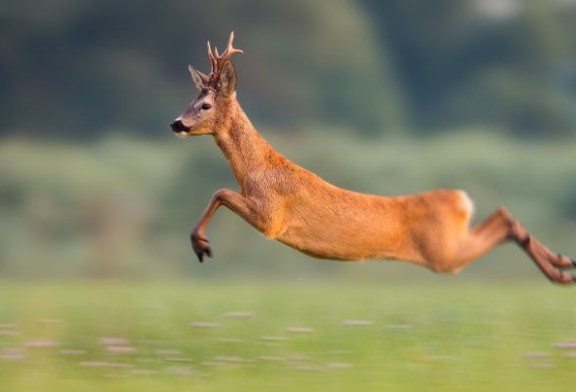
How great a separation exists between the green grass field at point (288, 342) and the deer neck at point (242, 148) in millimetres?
1020

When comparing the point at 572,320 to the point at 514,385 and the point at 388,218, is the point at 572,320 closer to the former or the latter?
the point at 388,218

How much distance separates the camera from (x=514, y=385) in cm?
616

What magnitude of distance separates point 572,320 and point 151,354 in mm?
3066

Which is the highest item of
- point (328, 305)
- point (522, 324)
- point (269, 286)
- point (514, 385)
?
point (269, 286)

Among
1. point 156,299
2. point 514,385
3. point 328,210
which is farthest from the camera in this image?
point 156,299

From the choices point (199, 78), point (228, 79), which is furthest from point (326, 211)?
point (199, 78)

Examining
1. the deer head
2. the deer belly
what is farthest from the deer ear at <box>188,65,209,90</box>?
the deer belly

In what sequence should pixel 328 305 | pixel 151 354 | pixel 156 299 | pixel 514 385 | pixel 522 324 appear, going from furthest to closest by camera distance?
pixel 156 299, pixel 328 305, pixel 522 324, pixel 151 354, pixel 514 385

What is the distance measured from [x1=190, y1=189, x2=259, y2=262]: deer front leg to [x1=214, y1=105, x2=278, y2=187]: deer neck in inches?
10.0

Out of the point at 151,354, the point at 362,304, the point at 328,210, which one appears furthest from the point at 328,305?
the point at 151,354

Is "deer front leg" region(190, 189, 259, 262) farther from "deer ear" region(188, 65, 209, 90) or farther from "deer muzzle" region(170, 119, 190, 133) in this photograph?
"deer ear" region(188, 65, 209, 90)

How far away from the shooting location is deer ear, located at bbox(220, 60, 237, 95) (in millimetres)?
7898

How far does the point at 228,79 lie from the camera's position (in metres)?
7.94

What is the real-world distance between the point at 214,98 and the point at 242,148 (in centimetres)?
35
